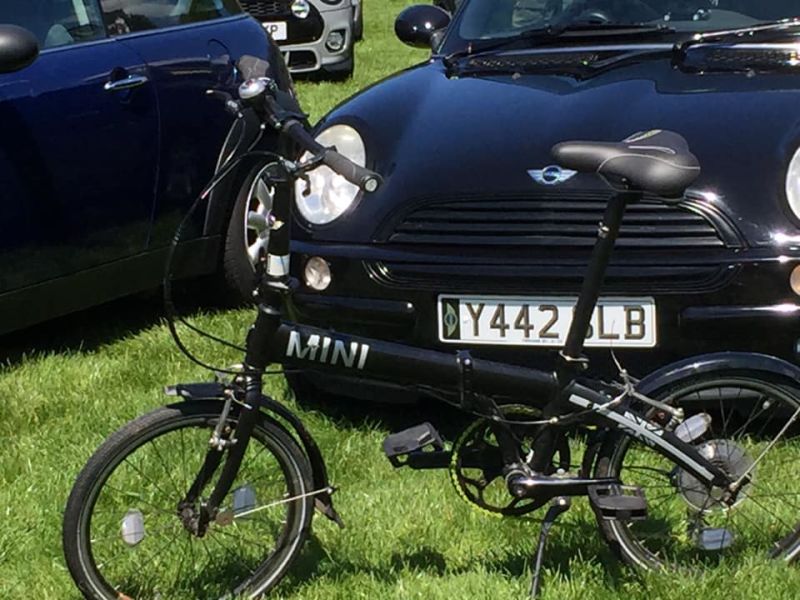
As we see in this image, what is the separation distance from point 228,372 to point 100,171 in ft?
6.73

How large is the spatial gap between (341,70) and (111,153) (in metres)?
8.19

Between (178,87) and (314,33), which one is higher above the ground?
(178,87)

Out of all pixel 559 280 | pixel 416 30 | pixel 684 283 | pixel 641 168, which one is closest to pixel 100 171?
pixel 416 30

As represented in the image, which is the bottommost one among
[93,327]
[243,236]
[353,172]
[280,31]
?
[280,31]

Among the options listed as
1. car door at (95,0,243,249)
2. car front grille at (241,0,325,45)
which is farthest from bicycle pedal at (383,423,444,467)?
car front grille at (241,0,325,45)

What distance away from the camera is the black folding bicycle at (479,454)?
9.98ft

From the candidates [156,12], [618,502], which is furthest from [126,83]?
[618,502]

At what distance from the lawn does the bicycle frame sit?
1.20ft

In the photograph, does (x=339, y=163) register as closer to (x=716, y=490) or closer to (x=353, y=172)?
(x=353, y=172)

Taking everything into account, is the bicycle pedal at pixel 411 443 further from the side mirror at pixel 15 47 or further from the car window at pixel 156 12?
the car window at pixel 156 12

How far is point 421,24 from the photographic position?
18.8 ft

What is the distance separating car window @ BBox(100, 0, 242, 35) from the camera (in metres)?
5.17

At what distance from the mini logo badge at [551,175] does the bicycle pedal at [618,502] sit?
101 cm

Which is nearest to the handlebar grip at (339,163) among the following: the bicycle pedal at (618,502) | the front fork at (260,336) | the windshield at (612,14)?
the front fork at (260,336)
